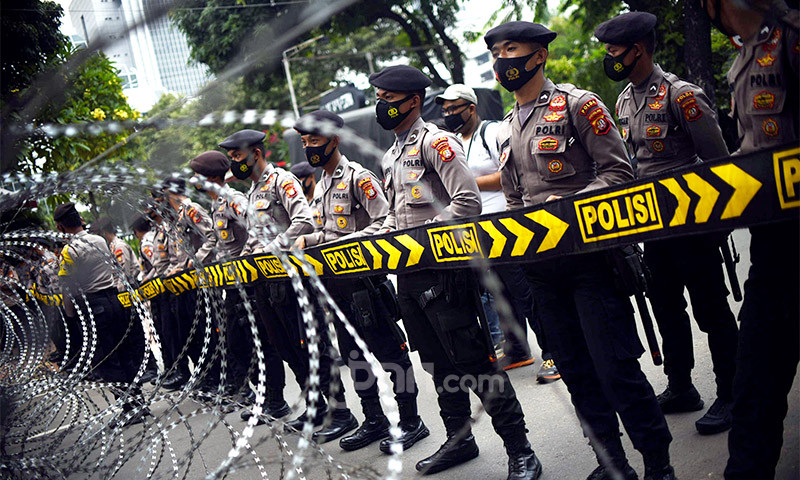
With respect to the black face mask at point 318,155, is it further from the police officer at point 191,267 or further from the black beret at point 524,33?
the police officer at point 191,267

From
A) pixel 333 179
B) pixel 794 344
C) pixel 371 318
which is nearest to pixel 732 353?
pixel 794 344

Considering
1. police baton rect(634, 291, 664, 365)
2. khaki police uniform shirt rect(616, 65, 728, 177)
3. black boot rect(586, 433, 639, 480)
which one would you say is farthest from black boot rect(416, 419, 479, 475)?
khaki police uniform shirt rect(616, 65, 728, 177)

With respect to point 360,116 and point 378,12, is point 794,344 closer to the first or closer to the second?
point 360,116

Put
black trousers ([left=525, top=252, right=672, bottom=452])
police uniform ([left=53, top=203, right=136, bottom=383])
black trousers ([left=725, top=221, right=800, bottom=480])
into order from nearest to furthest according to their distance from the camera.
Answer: black trousers ([left=725, top=221, right=800, bottom=480])
black trousers ([left=525, top=252, right=672, bottom=452])
police uniform ([left=53, top=203, right=136, bottom=383])

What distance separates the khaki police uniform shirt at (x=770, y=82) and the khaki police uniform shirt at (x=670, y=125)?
2.96ft

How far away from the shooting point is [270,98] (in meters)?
26.1

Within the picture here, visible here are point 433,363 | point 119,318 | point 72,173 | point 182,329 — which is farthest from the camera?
point 119,318

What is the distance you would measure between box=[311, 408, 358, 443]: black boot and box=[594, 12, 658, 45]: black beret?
9.81ft

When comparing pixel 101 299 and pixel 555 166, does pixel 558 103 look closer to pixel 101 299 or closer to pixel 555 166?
pixel 555 166

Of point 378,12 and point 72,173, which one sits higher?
point 378,12

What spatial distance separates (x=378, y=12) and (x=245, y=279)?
10356 mm

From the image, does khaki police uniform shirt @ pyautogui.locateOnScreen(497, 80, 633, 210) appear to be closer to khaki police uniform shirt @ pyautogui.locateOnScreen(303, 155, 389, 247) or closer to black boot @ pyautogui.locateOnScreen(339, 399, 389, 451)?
khaki police uniform shirt @ pyautogui.locateOnScreen(303, 155, 389, 247)

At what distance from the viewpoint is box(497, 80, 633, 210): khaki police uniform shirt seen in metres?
3.22

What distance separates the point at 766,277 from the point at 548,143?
1.17 meters
